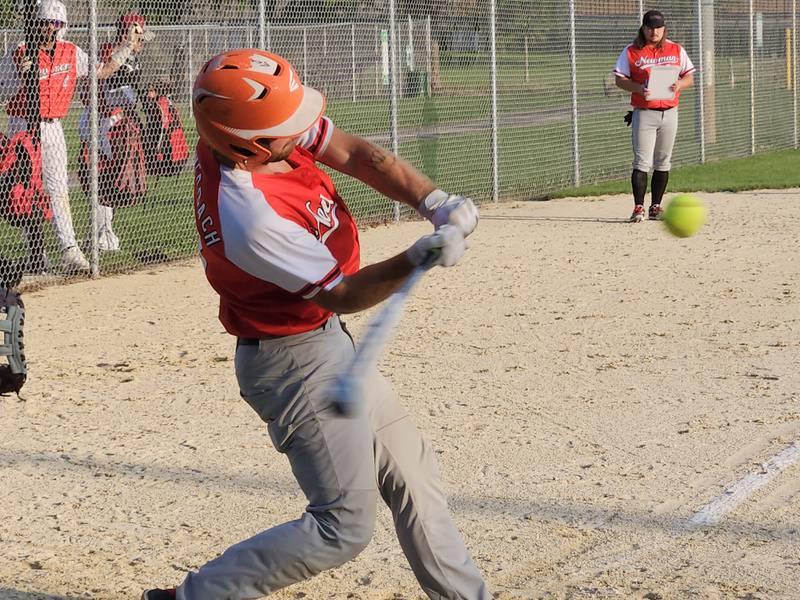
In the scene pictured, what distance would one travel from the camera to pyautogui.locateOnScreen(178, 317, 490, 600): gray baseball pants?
11.2ft

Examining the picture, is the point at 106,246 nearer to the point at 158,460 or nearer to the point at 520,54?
the point at 158,460

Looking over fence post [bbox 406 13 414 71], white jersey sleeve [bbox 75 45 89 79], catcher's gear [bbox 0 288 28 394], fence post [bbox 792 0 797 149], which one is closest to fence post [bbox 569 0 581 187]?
fence post [bbox 406 13 414 71]

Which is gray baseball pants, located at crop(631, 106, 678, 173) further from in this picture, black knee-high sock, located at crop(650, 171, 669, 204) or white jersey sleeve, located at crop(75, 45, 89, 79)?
white jersey sleeve, located at crop(75, 45, 89, 79)

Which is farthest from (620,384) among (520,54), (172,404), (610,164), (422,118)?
(610,164)

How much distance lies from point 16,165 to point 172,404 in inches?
158

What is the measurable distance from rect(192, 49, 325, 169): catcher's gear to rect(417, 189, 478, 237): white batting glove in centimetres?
44

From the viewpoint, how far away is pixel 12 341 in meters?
4.77

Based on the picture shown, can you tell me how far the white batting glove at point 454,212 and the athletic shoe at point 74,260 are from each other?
7.18 metres

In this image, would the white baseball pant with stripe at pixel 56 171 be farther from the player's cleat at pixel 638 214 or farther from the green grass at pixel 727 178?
the green grass at pixel 727 178

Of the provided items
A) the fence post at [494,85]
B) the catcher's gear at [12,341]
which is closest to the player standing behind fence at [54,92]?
the catcher's gear at [12,341]

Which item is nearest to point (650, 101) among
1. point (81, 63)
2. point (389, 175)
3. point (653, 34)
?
point (653, 34)

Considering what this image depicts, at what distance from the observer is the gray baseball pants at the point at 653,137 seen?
12.6 metres

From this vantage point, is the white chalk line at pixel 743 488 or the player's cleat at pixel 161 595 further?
the white chalk line at pixel 743 488

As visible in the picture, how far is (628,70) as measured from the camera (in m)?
12.5
